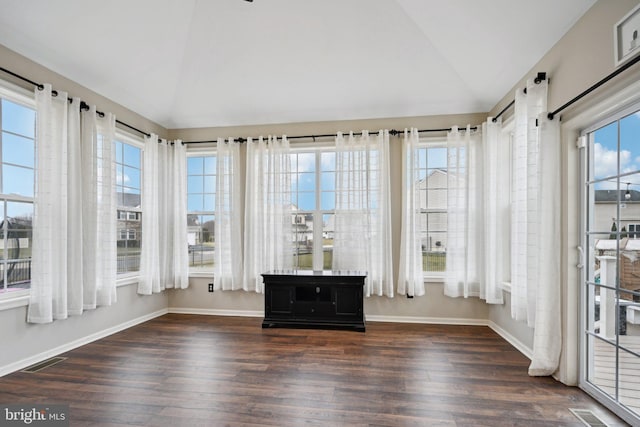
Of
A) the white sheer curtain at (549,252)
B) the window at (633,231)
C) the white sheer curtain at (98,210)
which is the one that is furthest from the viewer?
the white sheer curtain at (98,210)

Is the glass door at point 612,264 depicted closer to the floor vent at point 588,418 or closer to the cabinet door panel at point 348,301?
the floor vent at point 588,418

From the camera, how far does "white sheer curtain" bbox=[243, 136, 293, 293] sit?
4.25 meters

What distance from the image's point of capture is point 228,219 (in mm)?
4359

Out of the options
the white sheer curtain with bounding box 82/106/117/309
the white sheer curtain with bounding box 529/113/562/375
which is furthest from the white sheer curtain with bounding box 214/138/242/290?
the white sheer curtain with bounding box 529/113/562/375

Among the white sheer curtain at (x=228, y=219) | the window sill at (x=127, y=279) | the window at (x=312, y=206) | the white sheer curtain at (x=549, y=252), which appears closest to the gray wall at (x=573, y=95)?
the white sheer curtain at (x=549, y=252)

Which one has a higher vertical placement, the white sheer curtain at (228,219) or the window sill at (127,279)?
the white sheer curtain at (228,219)

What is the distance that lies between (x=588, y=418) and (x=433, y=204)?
2.62m

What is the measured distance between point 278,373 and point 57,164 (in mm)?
2826

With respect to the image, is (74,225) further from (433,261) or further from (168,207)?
(433,261)

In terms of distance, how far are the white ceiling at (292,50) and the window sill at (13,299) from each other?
1.97m

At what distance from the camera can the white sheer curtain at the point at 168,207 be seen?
13.8ft

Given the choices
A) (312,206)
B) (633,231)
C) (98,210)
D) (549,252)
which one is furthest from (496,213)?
(98,210)

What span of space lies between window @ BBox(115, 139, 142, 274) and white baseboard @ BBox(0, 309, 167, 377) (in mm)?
668

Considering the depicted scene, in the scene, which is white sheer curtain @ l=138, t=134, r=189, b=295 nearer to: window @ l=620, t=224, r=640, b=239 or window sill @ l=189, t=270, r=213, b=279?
window sill @ l=189, t=270, r=213, b=279
